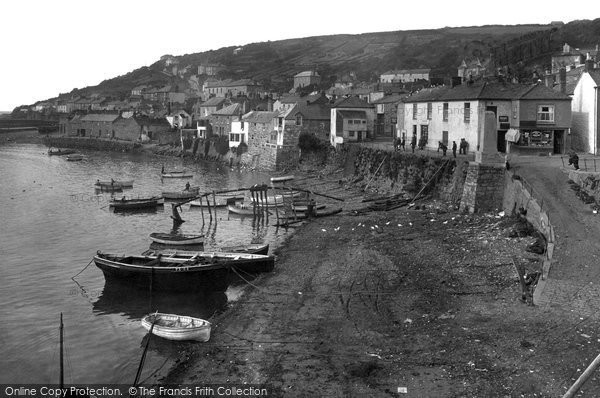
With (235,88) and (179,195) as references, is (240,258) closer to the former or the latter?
(179,195)

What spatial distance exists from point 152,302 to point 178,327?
21.8ft

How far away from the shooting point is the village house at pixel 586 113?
150ft

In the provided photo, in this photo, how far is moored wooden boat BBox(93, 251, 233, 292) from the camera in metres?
30.8

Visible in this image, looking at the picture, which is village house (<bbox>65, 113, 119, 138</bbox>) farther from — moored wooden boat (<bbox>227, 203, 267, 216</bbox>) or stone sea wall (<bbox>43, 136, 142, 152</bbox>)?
moored wooden boat (<bbox>227, 203, 267, 216</bbox>)

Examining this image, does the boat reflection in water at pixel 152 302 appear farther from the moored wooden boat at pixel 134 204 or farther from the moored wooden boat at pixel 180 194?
the moored wooden boat at pixel 180 194

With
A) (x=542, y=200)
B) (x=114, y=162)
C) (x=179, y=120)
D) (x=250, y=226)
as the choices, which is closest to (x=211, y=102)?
(x=179, y=120)

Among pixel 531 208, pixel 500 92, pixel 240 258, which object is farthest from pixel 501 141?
pixel 240 258

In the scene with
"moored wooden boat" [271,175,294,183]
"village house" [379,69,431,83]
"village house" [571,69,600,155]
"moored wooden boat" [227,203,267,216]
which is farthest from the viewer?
"village house" [379,69,431,83]

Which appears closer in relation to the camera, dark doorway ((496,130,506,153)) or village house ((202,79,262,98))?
dark doorway ((496,130,506,153))

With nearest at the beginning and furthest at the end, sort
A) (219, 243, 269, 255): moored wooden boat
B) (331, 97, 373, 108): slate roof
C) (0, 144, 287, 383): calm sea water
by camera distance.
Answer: (0, 144, 287, 383): calm sea water, (219, 243, 269, 255): moored wooden boat, (331, 97, 373, 108): slate roof

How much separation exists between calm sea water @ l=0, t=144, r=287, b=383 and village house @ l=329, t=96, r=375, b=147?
38.2 ft

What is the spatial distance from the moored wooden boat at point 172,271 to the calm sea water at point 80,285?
1.79ft

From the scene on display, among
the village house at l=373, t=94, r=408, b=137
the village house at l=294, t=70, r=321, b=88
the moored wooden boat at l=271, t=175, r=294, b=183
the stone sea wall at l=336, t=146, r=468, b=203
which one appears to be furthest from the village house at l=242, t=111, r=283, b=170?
the village house at l=294, t=70, r=321, b=88

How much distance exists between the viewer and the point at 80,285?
3278cm
